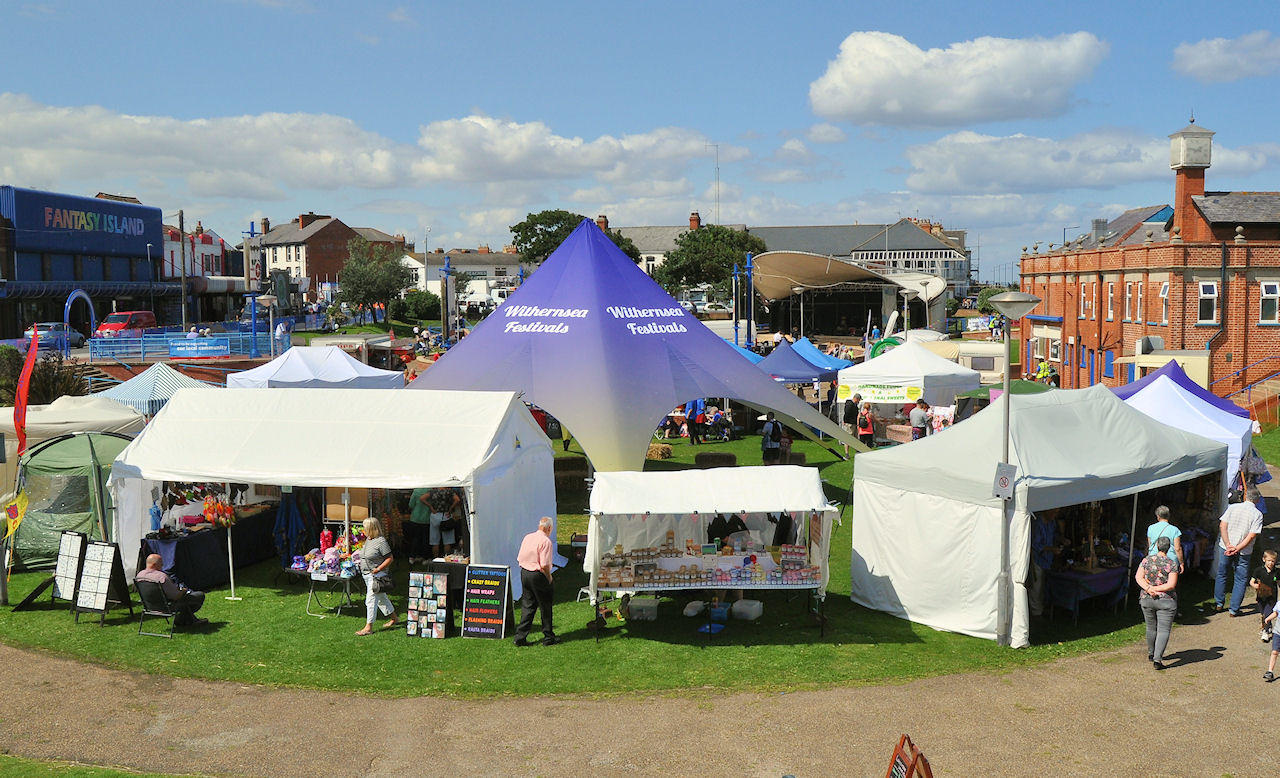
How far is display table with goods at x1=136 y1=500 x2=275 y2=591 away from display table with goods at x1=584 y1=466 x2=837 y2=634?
4.70m

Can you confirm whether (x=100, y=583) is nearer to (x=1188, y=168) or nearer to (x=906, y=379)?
(x=906, y=379)

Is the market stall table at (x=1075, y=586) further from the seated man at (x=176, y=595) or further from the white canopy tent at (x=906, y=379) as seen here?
the white canopy tent at (x=906, y=379)

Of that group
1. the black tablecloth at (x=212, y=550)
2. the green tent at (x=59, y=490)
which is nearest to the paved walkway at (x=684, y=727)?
the black tablecloth at (x=212, y=550)

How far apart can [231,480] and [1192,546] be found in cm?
1203

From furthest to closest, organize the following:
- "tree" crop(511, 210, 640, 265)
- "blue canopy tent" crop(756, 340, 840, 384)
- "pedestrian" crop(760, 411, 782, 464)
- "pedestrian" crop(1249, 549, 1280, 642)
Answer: "tree" crop(511, 210, 640, 265)
"blue canopy tent" crop(756, 340, 840, 384)
"pedestrian" crop(760, 411, 782, 464)
"pedestrian" crop(1249, 549, 1280, 642)

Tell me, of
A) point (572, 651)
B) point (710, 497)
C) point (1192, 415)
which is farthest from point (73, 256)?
point (1192, 415)

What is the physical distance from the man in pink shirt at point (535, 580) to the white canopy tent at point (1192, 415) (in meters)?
8.92

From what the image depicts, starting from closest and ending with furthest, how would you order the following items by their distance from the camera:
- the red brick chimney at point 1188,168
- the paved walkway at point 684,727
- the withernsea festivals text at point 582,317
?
the paved walkway at point 684,727, the withernsea festivals text at point 582,317, the red brick chimney at point 1188,168

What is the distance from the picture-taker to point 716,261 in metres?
88.6

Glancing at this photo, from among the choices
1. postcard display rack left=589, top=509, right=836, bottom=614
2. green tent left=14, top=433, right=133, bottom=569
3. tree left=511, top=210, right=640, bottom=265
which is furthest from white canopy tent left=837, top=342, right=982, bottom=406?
tree left=511, top=210, right=640, bottom=265

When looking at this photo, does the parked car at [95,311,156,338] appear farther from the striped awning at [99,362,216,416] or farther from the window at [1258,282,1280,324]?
the window at [1258,282,1280,324]

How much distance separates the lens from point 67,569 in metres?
13.4

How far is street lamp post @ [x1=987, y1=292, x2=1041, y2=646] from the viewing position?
11156mm

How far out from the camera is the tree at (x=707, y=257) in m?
88.5
